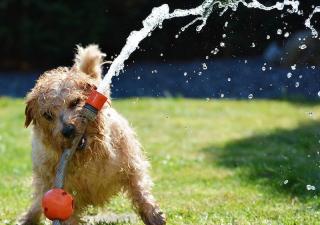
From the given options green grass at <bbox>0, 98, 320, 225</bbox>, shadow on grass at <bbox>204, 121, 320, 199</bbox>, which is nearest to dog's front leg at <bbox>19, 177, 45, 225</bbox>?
green grass at <bbox>0, 98, 320, 225</bbox>

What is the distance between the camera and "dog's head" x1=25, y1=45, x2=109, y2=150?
4242 millimetres

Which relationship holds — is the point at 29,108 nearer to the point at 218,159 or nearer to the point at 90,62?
the point at 90,62

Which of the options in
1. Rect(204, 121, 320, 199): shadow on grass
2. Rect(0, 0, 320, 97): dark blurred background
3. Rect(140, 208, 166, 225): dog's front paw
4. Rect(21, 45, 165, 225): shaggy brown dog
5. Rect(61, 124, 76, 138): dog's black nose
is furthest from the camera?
Rect(0, 0, 320, 97): dark blurred background

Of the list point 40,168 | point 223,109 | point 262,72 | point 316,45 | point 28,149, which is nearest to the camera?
point 40,168

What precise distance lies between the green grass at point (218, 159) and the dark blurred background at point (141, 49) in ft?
4.57

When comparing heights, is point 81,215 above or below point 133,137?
below

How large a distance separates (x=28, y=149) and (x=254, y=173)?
2.89 meters

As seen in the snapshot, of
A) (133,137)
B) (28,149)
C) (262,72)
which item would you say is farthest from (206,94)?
(133,137)

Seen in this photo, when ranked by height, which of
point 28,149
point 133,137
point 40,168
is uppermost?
point 133,137

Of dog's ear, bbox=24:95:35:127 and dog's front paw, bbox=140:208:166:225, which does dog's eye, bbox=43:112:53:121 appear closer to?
dog's ear, bbox=24:95:35:127

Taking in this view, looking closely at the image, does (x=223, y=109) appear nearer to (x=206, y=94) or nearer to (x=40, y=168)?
(x=206, y=94)

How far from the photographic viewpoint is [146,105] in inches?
411

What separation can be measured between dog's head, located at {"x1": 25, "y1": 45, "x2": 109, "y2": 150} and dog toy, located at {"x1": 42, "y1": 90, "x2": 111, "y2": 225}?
47mm

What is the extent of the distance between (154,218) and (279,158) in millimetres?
2685
